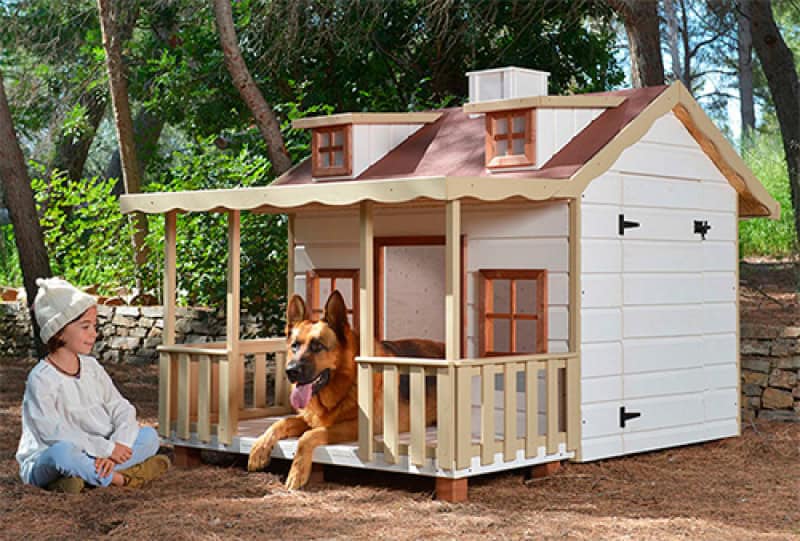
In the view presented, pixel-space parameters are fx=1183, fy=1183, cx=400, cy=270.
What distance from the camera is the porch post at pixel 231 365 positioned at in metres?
8.62

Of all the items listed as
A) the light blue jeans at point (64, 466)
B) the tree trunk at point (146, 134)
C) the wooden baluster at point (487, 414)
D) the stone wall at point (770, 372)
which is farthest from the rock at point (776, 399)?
the tree trunk at point (146, 134)

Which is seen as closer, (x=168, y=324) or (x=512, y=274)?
(x=512, y=274)

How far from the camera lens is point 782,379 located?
1108cm

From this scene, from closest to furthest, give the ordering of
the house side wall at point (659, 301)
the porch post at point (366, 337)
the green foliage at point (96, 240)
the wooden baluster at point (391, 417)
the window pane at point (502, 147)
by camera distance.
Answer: the wooden baluster at point (391, 417) → the porch post at point (366, 337) → the house side wall at point (659, 301) → the window pane at point (502, 147) → the green foliage at point (96, 240)

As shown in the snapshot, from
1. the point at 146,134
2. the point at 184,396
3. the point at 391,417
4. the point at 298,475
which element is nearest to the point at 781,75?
the point at 391,417

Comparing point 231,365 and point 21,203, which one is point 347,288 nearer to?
point 231,365

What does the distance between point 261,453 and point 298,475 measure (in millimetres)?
505

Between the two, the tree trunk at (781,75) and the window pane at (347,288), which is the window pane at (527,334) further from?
the tree trunk at (781,75)

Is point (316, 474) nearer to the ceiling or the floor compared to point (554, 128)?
nearer to the floor

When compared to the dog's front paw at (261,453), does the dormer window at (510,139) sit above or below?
above

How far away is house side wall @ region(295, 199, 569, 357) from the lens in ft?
27.1

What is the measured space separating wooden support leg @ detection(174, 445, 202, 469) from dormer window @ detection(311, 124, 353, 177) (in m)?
2.48

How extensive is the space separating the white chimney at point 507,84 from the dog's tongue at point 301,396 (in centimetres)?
292

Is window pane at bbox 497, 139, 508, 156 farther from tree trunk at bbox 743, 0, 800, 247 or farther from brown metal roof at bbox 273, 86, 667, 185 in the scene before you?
tree trunk at bbox 743, 0, 800, 247
